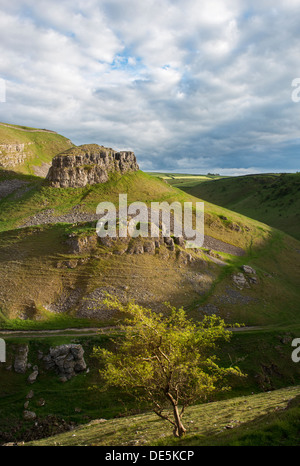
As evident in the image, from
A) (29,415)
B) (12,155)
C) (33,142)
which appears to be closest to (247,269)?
(29,415)

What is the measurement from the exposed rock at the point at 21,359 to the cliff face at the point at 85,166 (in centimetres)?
6599

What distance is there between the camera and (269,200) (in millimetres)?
153375

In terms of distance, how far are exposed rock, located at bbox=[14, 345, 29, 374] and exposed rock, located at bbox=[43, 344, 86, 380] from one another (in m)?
2.32

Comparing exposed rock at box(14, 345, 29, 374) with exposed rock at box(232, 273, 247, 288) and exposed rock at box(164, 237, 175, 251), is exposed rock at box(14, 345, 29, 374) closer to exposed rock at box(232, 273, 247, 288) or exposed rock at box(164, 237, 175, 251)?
exposed rock at box(164, 237, 175, 251)

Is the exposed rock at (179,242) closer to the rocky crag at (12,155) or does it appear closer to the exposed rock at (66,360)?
the exposed rock at (66,360)

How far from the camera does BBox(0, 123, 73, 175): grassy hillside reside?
475 feet

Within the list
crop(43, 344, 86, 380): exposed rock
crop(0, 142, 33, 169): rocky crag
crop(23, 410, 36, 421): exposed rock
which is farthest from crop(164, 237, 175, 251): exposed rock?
crop(0, 142, 33, 169): rocky crag

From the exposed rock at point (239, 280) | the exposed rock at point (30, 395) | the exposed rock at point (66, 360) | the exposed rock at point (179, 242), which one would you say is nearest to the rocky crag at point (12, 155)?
the exposed rock at point (179, 242)

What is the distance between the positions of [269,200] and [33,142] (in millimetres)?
142606

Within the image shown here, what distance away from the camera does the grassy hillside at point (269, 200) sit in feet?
408

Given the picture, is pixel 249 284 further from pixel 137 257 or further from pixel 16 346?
pixel 16 346
